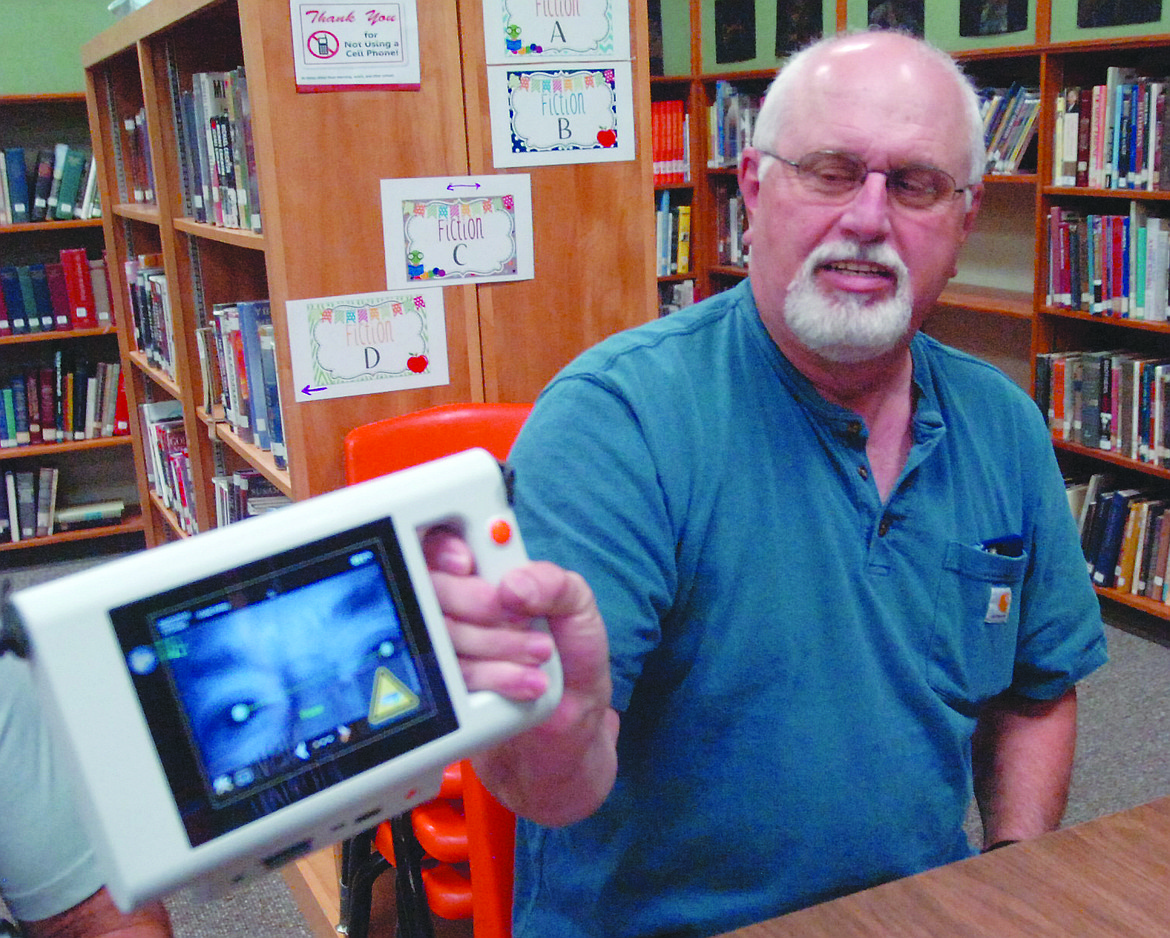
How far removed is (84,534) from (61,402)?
1.78 feet

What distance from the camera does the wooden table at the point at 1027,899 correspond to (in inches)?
32.3

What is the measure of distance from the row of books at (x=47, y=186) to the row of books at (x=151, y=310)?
0.69 meters

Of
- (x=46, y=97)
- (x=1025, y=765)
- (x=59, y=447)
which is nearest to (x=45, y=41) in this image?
(x=46, y=97)

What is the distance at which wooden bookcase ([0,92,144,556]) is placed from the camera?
4.48 meters

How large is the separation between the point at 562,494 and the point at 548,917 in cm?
43

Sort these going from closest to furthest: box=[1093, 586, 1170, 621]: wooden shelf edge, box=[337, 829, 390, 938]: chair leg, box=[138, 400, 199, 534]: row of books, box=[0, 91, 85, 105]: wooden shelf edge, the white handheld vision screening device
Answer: the white handheld vision screening device → box=[337, 829, 390, 938]: chair leg → box=[1093, 586, 1170, 621]: wooden shelf edge → box=[138, 400, 199, 534]: row of books → box=[0, 91, 85, 105]: wooden shelf edge

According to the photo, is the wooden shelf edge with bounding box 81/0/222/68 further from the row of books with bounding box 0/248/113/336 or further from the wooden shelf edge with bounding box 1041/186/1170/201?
the wooden shelf edge with bounding box 1041/186/1170/201

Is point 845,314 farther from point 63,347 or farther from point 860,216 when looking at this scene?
point 63,347

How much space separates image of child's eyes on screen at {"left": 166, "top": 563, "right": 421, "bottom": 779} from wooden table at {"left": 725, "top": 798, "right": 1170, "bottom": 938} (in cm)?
39

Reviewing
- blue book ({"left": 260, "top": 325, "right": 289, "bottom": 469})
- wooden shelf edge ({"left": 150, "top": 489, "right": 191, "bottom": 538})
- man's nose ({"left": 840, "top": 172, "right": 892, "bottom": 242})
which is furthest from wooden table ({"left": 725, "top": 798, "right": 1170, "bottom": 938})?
wooden shelf edge ({"left": 150, "top": 489, "right": 191, "bottom": 538})

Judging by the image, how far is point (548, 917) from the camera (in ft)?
3.65

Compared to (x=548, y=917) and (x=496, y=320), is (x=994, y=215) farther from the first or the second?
(x=548, y=917)

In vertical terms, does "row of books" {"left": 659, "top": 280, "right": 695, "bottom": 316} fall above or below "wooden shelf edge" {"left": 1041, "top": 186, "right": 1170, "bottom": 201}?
below

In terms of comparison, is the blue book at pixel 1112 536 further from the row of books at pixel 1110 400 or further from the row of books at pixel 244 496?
the row of books at pixel 244 496
